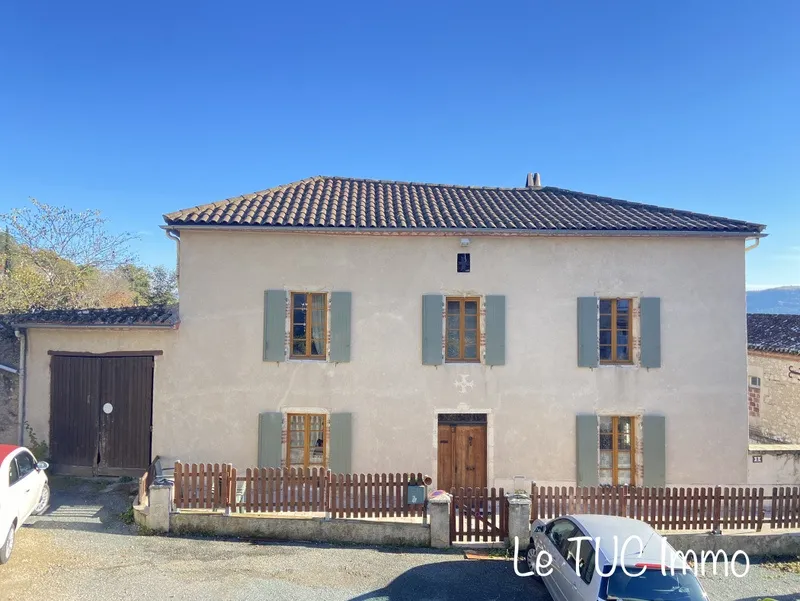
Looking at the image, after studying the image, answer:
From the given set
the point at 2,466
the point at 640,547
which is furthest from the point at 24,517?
the point at 640,547

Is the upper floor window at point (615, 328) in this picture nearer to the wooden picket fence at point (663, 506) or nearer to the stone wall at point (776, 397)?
the wooden picket fence at point (663, 506)

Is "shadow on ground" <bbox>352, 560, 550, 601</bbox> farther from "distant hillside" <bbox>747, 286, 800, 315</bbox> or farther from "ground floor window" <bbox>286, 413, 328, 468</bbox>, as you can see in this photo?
"distant hillside" <bbox>747, 286, 800, 315</bbox>

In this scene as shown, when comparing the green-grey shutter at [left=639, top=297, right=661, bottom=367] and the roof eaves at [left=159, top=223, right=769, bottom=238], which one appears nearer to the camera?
the roof eaves at [left=159, top=223, right=769, bottom=238]

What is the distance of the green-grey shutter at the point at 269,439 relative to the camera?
33.6 ft

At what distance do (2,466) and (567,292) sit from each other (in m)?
10.3

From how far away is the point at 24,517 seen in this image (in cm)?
705

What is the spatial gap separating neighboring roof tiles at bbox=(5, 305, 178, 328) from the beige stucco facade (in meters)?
0.32

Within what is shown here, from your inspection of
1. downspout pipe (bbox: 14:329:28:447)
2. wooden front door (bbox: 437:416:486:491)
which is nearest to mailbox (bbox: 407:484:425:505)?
wooden front door (bbox: 437:416:486:491)

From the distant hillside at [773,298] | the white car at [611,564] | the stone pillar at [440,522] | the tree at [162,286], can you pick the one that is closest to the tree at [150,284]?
the tree at [162,286]

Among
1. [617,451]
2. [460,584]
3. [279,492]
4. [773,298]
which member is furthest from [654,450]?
[773,298]

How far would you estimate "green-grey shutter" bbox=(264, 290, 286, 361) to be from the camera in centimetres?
1041

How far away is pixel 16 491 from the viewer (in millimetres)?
6730

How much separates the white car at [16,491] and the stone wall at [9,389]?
3.65 metres

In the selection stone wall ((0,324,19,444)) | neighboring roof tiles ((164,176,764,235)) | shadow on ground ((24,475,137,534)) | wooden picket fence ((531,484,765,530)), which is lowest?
shadow on ground ((24,475,137,534))
